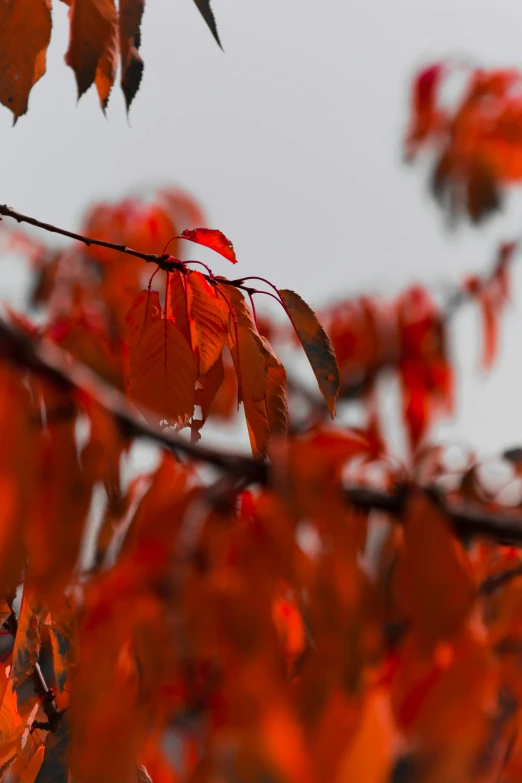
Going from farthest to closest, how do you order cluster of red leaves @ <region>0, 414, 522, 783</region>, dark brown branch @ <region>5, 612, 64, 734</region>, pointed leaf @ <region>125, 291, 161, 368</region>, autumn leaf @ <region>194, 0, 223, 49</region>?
1. dark brown branch @ <region>5, 612, 64, 734</region>
2. pointed leaf @ <region>125, 291, 161, 368</region>
3. autumn leaf @ <region>194, 0, 223, 49</region>
4. cluster of red leaves @ <region>0, 414, 522, 783</region>

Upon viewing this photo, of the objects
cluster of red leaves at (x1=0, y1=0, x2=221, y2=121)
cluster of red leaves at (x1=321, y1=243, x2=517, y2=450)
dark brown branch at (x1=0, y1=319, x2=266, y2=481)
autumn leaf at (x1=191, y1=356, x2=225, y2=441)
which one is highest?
cluster of red leaves at (x1=321, y1=243, x2=517, y2=450)

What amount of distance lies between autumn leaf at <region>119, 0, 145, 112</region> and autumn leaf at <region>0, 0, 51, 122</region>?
7 centimetres

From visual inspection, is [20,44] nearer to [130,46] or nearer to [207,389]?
[130,46]

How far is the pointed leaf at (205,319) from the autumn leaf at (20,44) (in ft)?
0.77

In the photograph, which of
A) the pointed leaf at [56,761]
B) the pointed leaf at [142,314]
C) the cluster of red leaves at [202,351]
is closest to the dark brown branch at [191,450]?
the cluster of red leaves at [202,351]

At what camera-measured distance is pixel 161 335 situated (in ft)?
2.54

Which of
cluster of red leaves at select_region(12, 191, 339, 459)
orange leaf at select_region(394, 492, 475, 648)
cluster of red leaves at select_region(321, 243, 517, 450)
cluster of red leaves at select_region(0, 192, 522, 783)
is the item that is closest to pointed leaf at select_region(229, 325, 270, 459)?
cluster of red leaves at select_region(12, 191, 339, 459)

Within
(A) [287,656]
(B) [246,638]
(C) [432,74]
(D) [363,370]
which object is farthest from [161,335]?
(D) [363,370]

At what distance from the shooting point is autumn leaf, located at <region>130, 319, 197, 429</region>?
76 centimetres

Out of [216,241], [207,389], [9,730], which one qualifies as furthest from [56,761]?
[216,241]

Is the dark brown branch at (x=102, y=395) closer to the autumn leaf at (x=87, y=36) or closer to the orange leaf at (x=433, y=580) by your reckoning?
the orange leaf at (x=433, y=580)

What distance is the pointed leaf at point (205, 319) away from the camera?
2.77ft

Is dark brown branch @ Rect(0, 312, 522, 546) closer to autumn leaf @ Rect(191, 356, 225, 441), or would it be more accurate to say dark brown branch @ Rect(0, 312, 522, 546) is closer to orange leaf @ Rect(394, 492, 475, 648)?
orange leaf @ Rect(394, 492, 475, 648)

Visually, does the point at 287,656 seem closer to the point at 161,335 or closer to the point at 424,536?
the point at 161,335
